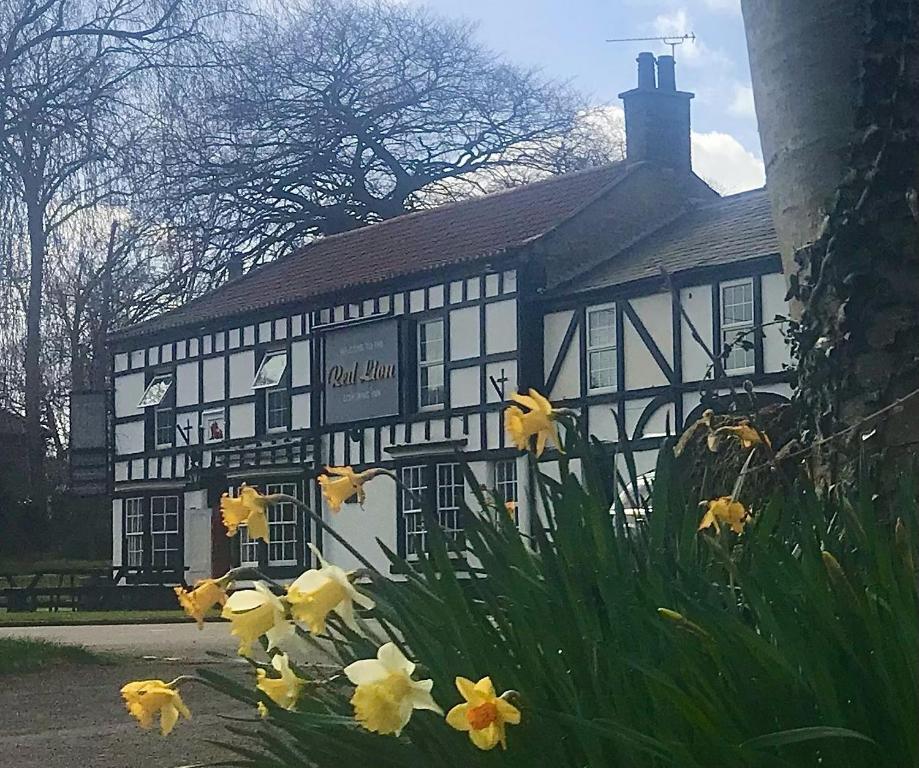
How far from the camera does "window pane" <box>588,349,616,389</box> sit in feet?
68.9

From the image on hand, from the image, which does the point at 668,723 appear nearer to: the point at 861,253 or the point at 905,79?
the point at 861,253

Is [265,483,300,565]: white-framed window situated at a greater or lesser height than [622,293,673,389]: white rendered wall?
lesser

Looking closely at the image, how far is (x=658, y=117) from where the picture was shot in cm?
2495

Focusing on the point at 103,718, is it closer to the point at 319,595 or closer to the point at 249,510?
the point at 249,510

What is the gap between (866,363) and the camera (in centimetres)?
346

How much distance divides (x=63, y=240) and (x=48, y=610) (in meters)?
6.78

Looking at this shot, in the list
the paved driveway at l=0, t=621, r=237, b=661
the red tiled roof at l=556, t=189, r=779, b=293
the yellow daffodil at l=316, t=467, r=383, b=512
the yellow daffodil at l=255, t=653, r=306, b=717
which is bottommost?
the paved driveway at l=0, t=621, r=237, b=661

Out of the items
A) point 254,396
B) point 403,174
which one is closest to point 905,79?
point 254,396

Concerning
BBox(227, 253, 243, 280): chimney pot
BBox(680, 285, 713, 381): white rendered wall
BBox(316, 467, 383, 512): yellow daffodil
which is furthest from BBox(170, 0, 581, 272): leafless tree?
BBox(316, 467, 383, 512): yellow daffodil

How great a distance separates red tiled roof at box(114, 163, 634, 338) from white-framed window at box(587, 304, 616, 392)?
5.79 ft

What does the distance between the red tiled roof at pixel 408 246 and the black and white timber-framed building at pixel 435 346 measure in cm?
7

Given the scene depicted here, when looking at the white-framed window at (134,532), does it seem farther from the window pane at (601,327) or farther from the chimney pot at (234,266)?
the window pane at (601,327)

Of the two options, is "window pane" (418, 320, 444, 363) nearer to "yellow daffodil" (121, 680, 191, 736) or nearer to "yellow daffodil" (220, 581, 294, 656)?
"yellow daffodil" (121, 680, 191, 736)

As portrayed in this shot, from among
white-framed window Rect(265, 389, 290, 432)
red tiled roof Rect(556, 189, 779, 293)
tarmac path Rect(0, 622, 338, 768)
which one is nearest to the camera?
tarmac path Rect(0, 622, 338, 768)
